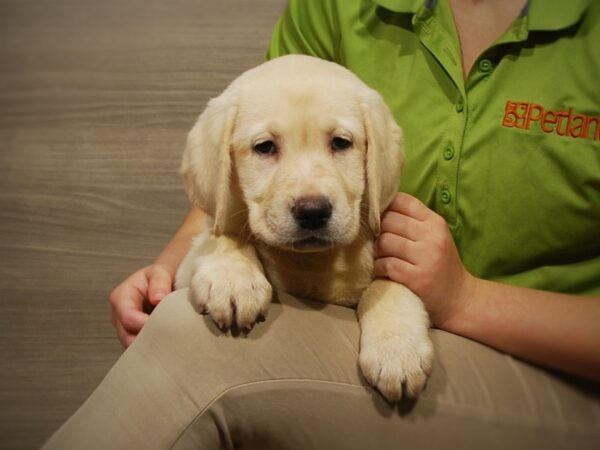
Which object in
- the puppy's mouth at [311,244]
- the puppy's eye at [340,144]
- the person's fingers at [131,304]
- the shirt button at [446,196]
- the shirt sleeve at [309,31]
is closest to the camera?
the puppy's mouth at [311,244]

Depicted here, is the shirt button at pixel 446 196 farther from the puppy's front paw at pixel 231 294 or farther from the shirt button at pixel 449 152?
the puppy's front paw at pixel 231 294

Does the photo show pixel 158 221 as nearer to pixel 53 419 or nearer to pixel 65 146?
pixel 65 146

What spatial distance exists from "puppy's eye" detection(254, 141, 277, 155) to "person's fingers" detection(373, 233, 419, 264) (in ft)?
0.93

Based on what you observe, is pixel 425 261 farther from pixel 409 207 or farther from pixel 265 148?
pixel 265 148

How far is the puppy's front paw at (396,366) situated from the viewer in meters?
1.01

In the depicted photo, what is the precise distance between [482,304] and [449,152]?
327 millimetres

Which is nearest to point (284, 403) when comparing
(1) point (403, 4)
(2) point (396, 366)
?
(2) point (396, 366)

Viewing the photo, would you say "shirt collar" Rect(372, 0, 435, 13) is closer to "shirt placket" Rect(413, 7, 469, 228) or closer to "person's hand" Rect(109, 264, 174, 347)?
"shirt placket" Rect(413, 7, 469, 228)

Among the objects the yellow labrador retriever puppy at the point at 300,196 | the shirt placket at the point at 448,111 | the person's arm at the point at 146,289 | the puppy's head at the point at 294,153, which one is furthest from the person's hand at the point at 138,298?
the shirt placket at the point at 448,111

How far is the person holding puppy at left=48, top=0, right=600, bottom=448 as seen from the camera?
106cm

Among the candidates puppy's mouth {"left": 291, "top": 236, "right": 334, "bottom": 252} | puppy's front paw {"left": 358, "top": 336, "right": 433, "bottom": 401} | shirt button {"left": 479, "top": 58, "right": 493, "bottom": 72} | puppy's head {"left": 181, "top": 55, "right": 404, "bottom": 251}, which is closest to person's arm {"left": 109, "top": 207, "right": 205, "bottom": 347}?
puppy's head {"left": 181, "top": 55, "right": 404, "bottom": 251}

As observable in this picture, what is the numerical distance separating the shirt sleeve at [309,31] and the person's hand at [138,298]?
66cm

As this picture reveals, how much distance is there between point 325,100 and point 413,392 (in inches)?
22.2

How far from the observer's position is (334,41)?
153cm
